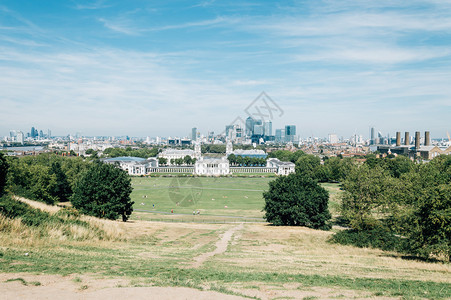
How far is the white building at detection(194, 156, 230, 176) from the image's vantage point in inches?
5094

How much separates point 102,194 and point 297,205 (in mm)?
19413

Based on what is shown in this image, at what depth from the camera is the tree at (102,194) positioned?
31.1 m

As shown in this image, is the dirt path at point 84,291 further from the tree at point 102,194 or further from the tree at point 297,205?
the tree at point 297,205

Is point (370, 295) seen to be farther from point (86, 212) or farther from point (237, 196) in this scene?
point (237, 196)

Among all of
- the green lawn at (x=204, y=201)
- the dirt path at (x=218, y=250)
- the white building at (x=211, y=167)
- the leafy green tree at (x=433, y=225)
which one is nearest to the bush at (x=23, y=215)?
the dirt path at (x=218, y=250)

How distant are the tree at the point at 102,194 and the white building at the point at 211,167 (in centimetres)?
9496

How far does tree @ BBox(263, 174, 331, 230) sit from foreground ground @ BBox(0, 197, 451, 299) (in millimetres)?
15205

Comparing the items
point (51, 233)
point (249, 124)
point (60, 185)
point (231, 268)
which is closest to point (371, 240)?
point (231, 268)

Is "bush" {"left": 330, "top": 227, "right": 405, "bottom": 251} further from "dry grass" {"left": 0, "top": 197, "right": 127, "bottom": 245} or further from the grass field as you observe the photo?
"dry grass" {"left": 0, "top": 197, "right": 127, "bottom": 245}

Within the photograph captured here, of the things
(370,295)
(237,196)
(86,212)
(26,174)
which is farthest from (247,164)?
(370,295)

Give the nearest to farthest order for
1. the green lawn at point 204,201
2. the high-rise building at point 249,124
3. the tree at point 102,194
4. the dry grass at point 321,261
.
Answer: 1. the dry grass at point 321,261
2. the tree at point 102,194
3. the high-rise building at point 249,124
4. the green lawn at point 204,201

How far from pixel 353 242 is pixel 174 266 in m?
16.0

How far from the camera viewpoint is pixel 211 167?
5123 inches

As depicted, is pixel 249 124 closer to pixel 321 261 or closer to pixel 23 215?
pixel 23 215
